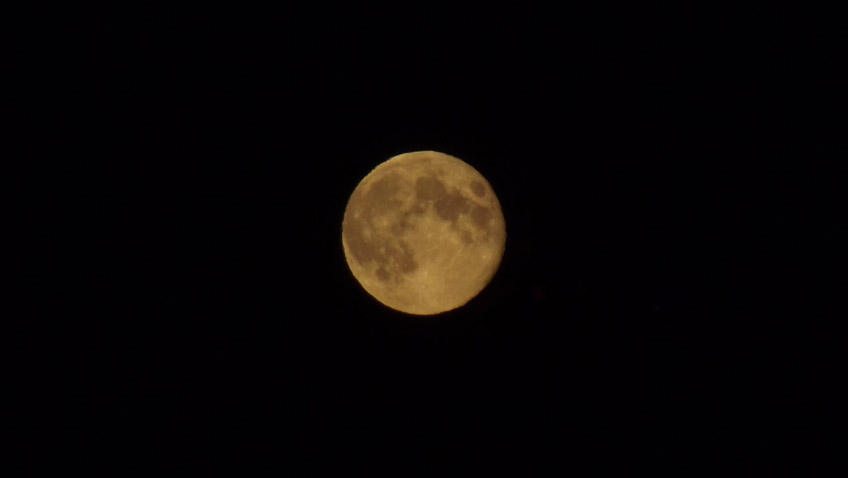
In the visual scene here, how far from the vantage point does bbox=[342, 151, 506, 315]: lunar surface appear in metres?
4.85

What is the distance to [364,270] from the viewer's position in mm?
5246

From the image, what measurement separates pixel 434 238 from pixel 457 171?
2.52 ft

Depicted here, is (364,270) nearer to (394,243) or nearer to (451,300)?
(394,243)

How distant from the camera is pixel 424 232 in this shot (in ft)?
15.8

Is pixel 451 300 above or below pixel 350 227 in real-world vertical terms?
below

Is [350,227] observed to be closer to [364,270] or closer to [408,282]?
[364,270]

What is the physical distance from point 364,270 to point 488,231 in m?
1.20

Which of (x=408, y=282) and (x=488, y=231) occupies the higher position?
(x=488, y=231)

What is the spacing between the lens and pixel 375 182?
5.15m

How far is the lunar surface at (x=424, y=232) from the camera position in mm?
4852

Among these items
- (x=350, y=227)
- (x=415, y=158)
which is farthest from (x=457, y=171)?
(x=350, y=227)

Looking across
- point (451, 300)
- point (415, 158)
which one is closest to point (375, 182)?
point (415, 158)

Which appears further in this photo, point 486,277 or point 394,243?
point 486,277

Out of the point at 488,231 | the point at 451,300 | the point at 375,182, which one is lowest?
the point at 451,300
